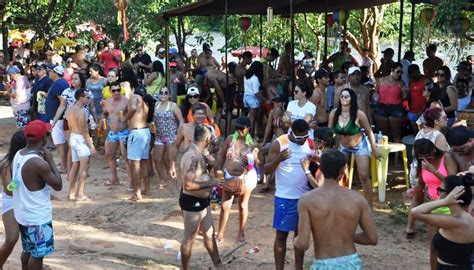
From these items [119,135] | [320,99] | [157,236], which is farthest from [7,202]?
[320,99]

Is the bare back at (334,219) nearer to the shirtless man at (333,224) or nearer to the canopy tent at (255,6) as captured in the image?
the shirtless man at (333,224)

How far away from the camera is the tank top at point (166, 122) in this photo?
8.75m

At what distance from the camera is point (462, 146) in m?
5.48

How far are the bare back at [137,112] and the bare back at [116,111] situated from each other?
21cm

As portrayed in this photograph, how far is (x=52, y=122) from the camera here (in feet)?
32.3

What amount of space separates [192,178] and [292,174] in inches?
36.0

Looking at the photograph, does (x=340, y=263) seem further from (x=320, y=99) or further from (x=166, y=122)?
(x=320, y=99)

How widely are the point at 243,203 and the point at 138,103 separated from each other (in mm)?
2586

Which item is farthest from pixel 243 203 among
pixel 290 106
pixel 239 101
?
pixel 239 101

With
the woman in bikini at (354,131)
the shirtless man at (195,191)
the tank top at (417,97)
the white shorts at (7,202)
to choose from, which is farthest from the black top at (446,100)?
the white shorts at (7,202)

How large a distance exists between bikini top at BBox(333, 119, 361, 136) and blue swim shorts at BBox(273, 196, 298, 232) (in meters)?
1.92

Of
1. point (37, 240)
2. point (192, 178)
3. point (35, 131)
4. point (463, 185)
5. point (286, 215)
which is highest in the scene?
point (35, 131)

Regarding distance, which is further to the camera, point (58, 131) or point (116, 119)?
point (58, 131)

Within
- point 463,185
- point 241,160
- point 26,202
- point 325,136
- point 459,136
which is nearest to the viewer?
point 463,185
